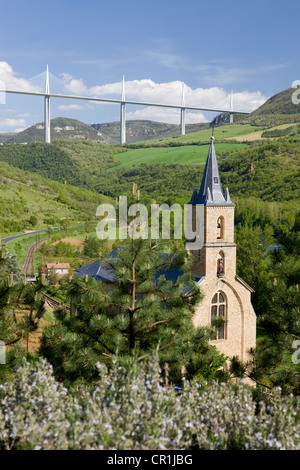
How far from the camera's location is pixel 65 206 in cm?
8381

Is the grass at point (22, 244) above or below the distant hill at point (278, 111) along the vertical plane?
below

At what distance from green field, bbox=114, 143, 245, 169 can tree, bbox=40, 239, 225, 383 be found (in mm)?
102434

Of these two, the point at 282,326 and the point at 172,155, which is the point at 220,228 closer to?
the point at 282,326

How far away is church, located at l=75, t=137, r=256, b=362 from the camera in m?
19.8

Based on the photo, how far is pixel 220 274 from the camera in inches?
786

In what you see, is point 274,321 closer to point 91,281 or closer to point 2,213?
point 91,281

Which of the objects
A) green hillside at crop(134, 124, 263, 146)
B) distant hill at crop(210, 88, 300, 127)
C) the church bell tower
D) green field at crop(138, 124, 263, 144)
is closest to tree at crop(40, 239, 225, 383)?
the church bell tower

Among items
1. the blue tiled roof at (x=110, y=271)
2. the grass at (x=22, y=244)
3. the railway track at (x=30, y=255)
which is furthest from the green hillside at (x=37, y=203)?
the blue tiled roof at (x=110, y=271)

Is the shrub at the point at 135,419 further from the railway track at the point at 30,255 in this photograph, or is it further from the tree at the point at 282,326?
the railway track at the point at 30,255

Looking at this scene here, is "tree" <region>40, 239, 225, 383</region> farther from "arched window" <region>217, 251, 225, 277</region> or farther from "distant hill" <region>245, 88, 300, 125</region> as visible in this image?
"distant hill" <region>245, 88, 300, 125</region>

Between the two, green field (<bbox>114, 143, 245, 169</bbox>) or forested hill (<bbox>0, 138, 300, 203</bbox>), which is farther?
green field (<bbox>114, 143, 245, 169</bbox>)

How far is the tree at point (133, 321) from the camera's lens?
10836mm

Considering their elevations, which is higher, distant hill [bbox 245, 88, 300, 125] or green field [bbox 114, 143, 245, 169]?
distant hill [bbox 245, 88, 300, 125]

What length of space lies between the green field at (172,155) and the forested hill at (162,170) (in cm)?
327
